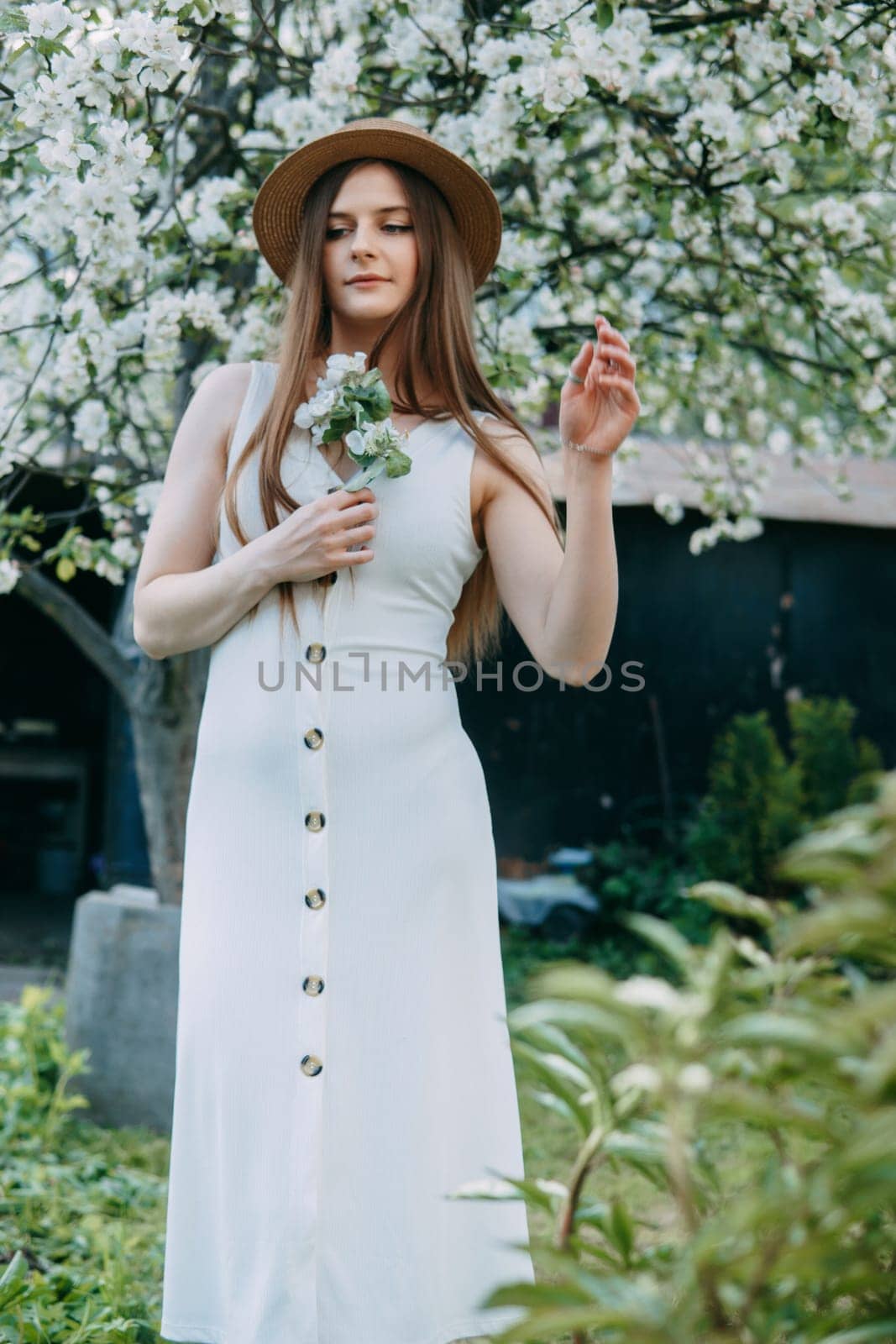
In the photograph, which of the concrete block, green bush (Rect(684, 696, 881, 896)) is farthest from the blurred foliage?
green bush (Rect(684, 696, 881, 896))

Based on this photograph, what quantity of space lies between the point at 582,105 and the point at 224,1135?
2271 millimetres

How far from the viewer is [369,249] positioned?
216 centimetres

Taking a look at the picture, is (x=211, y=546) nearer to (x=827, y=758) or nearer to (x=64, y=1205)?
(x=64, y=1205)

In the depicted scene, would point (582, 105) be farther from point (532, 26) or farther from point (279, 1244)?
point (279, 1244)

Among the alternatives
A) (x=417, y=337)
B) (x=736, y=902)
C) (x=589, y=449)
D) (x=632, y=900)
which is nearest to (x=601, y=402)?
(x=589, y=449)

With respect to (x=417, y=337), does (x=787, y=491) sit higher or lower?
higher

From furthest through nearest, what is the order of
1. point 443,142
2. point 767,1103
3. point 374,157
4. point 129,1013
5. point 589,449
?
point 129,1013 → point 443,142 → point 374,157 → point 589,449 → point 767,1103

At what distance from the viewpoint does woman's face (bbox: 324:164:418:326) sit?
7.12ft

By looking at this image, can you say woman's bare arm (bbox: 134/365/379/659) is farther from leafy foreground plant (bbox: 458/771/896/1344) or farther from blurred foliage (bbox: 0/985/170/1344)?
blurred foliage (bbox: 0/985/170/1344)

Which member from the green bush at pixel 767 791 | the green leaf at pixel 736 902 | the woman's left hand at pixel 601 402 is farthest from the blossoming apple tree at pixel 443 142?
the green bush at pixel 767 791

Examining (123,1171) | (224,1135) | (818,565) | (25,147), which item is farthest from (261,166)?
(818,565)

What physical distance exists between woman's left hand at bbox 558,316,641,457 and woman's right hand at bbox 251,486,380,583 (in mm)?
335

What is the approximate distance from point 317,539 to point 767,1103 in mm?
1321

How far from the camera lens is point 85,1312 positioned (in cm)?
249
